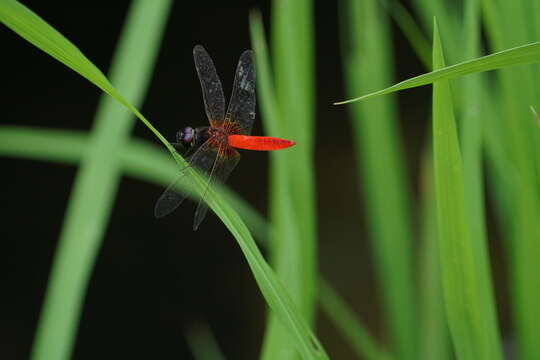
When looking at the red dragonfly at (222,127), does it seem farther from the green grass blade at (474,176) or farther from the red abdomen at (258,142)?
the green grass blade at (474,176)

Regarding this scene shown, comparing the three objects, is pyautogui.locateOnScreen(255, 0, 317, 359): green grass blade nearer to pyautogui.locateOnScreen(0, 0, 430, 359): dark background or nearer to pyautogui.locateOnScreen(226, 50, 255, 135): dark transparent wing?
pyautogui.locateOnScreen(226, 50, 255, 135): dark transparent wing

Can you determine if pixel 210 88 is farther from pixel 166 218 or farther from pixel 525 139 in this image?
pixel 166 218

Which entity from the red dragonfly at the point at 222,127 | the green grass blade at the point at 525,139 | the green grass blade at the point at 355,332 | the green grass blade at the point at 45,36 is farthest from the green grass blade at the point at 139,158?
the green grass blade at the point at 45,36

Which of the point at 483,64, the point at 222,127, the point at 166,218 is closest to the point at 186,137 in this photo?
the point at 222,127

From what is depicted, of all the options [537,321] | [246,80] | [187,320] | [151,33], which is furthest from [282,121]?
[187,320]

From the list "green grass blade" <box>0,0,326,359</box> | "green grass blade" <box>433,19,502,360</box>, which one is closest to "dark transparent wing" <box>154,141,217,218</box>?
"green grass blade" <box>0,0,326,359</box>
